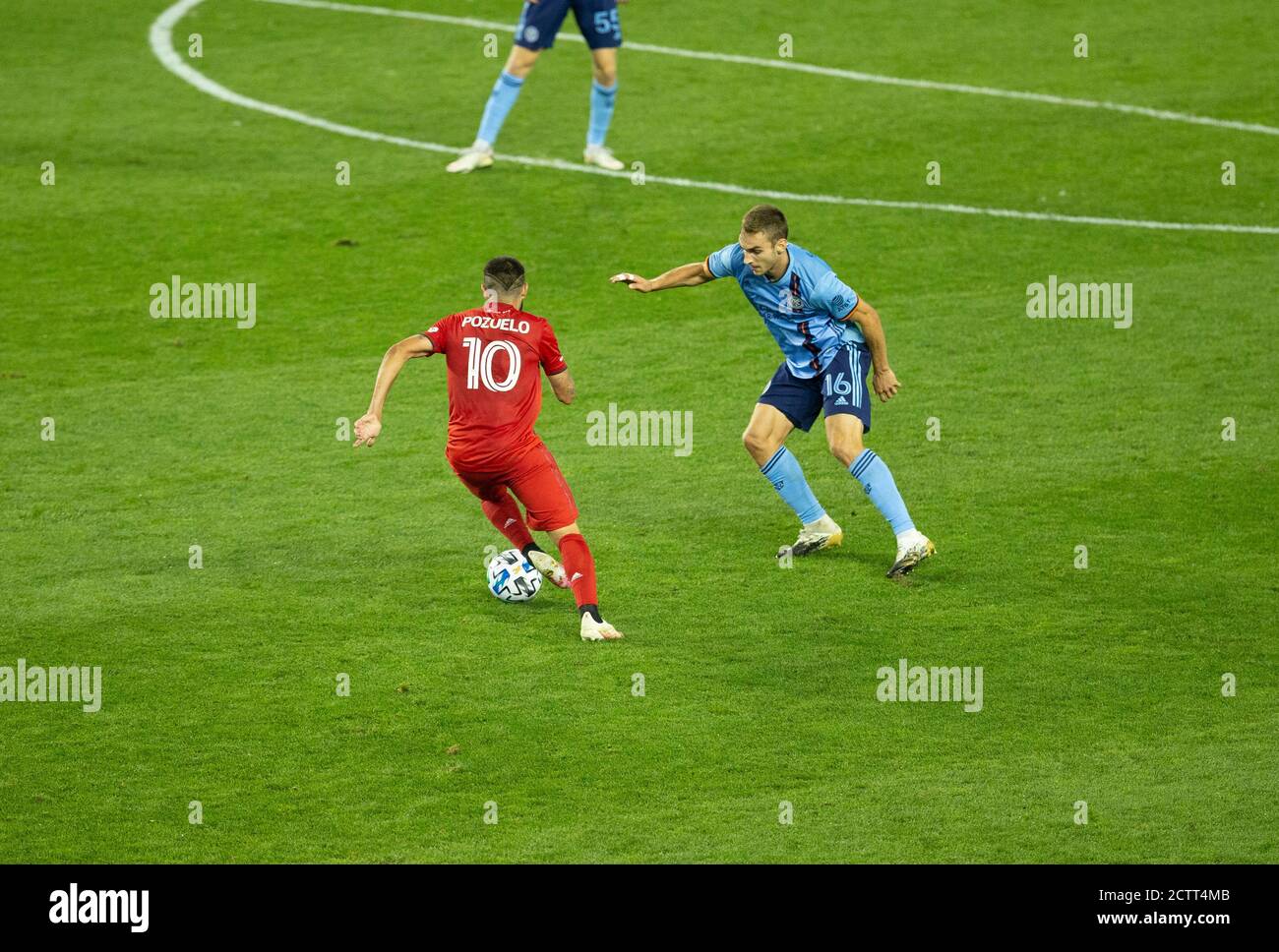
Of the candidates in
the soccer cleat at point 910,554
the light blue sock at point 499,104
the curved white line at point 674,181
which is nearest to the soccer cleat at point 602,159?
the curved white line at point 674,181

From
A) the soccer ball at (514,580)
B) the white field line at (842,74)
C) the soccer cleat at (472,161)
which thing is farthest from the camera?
the white field line at (842,74)

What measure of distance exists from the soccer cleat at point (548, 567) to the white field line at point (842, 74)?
35.3 ft

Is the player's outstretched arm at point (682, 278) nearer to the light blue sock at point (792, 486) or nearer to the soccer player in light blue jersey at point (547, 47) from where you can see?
the light blue sock at point (792, 486)

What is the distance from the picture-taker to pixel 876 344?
9.48 metres

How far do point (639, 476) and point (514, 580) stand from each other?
205cm

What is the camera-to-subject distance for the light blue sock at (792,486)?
9.88 metres

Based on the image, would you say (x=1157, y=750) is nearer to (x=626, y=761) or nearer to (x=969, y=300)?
(x=626, y=761)

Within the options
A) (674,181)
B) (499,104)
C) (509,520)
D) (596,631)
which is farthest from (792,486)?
(499,104)

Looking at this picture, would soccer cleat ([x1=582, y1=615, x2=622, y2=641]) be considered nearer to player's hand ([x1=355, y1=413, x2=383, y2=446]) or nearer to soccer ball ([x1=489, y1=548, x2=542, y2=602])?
soccer ball ([x1=489, y1=548, x2=542, y2=602])

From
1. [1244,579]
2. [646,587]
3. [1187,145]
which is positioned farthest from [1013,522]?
[1187,145]

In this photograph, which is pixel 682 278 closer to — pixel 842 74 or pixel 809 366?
pixel 809 366

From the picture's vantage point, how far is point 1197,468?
1099cm

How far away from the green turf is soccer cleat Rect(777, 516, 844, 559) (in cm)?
17

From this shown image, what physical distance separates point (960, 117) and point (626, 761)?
11802mm
